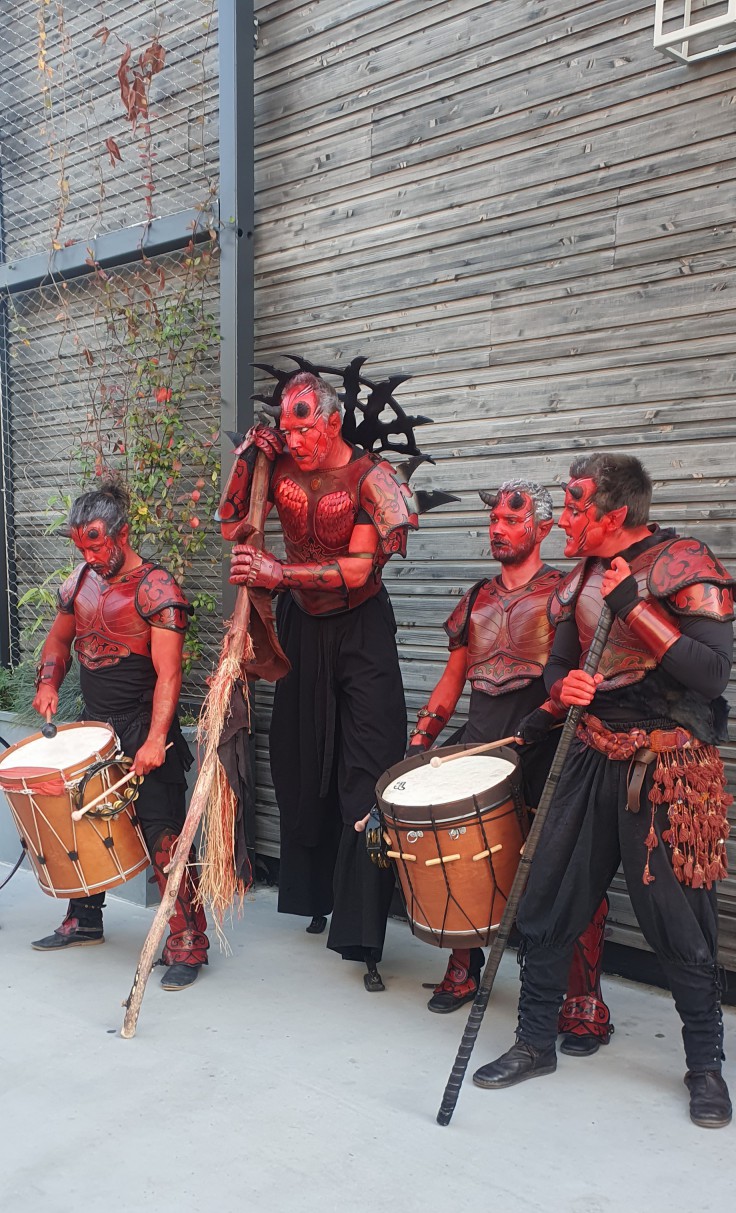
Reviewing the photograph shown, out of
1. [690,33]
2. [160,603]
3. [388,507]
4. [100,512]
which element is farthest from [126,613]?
[690,33]

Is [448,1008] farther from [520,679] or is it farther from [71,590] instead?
[71,590]

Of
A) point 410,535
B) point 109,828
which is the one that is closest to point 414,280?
point 410,535

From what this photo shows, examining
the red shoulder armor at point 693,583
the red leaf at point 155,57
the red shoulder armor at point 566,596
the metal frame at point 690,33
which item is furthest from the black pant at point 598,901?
the red leaf at point 155,57

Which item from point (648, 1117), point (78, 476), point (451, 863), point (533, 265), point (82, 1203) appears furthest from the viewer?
point (78, 476)

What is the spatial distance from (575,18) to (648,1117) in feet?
11.6

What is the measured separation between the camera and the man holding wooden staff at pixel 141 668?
3.66m

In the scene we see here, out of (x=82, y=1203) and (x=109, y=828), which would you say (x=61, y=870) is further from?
(x=82, y=1203)

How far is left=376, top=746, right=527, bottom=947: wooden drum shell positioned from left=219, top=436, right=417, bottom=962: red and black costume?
62cm

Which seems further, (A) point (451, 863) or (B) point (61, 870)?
(B) point (61, 870)

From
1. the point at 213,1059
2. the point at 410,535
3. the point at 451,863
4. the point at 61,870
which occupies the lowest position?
the point at 213,1059

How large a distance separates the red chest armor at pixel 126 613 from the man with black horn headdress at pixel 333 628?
1.05 ft

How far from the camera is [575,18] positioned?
3.71 meters

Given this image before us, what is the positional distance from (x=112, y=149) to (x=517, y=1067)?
4891 millimetres

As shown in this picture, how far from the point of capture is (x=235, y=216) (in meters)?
4.76
